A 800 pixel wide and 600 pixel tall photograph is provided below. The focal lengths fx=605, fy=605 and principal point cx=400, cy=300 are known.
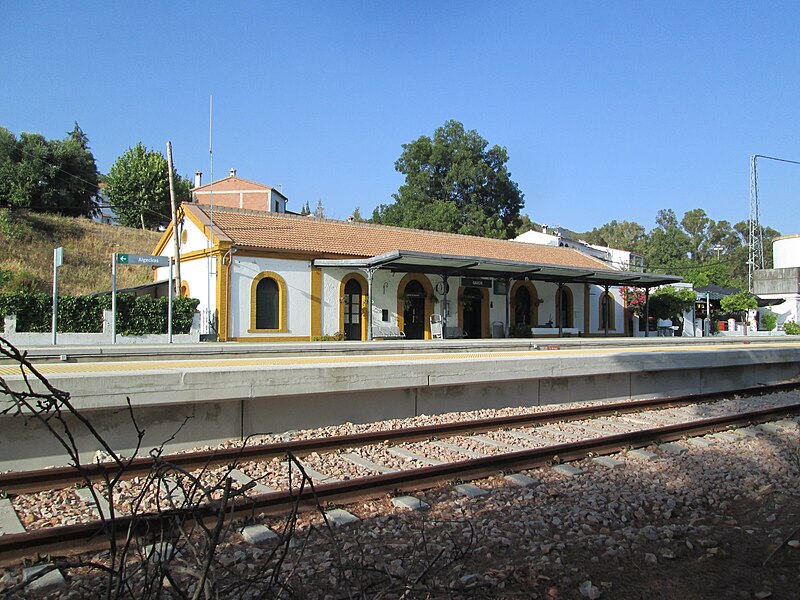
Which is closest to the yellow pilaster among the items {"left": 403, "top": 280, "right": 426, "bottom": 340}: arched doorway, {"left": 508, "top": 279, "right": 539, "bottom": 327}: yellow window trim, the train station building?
the train station building

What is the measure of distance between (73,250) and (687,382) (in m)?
39.9

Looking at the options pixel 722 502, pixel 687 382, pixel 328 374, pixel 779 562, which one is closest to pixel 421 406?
pixel 328 374

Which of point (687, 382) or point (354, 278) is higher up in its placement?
point (354, 278)

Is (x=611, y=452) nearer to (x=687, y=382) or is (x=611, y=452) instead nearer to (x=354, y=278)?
(x=687, y=382)

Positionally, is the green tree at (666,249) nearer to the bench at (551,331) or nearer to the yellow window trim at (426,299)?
the bench at (551,331)

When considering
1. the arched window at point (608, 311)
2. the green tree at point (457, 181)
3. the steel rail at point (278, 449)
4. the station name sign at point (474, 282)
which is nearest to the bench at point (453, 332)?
the station name sign at point (474, 282)

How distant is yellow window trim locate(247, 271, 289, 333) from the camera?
25.7 metres

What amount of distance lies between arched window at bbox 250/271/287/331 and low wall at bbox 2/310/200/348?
2617 mm

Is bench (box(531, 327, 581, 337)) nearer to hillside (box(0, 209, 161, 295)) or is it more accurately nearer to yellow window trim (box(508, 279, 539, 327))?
yellow window trim (box(508, 279, 539, 327))

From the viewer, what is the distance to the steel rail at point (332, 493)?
3.51 meters

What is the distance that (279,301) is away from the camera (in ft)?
86.2

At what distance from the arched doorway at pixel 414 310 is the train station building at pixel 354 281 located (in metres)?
0.05

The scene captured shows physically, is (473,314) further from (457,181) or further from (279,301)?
(457,181)

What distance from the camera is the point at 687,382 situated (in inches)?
562
